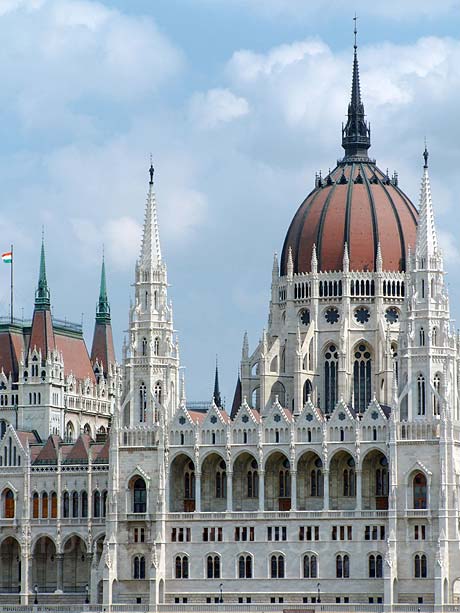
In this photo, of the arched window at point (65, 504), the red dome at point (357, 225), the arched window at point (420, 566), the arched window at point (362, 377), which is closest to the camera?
the arched window at point (420, 566)

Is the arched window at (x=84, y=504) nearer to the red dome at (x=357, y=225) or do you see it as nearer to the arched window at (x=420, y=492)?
the red dome at (x=357, y=225)

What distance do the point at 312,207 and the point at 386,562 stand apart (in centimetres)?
3418

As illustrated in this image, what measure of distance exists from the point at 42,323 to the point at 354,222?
2854cm

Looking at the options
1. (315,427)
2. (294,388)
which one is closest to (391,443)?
(315,427)

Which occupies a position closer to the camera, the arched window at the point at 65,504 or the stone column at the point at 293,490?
the stone column at the point at 293,490

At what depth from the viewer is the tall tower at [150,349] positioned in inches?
6491

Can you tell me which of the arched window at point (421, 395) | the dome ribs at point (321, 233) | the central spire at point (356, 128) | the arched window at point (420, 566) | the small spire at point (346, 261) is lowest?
the arched window at point (420, 566)

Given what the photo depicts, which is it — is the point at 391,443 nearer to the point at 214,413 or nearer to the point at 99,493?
the point at 214,413

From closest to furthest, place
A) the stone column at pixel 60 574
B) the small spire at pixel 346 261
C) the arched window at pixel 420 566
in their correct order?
1. the arched window at pixel 420 566
2. the stone column at pixel 60 574
3. the small spire at pixel 346 261

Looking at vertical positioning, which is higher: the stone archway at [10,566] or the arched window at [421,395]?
the arched window at [421,395]

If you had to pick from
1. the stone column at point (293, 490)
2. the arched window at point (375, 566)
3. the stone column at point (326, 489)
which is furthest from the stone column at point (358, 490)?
the stone column at point (293, 490)

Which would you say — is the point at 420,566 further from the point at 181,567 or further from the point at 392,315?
the point at 392,315

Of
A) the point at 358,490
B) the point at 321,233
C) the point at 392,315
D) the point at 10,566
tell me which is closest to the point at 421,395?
the point at 358,490

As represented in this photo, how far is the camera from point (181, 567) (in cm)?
16112
